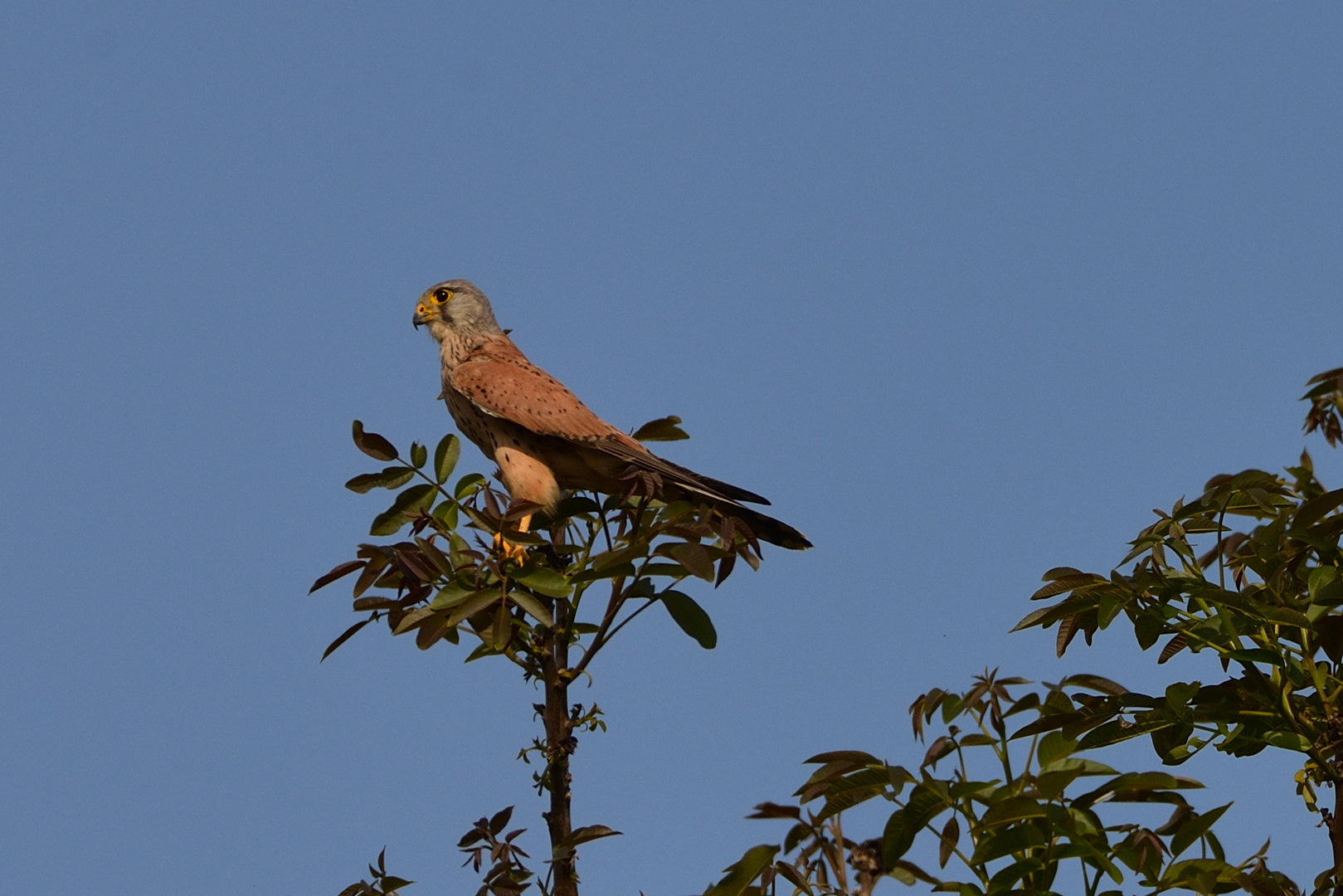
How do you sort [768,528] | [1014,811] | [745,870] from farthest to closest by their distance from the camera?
[768,528] < [745,870] < [1014,811]

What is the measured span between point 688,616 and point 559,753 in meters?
0.37

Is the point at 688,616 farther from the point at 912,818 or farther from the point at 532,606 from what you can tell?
the point at 912,818

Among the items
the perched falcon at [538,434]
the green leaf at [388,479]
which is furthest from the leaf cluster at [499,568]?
the perched falcon at [538,434]

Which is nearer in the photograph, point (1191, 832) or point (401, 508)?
point (1191, 832)

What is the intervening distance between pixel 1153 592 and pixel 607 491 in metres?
2.59

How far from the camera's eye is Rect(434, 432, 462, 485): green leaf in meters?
2.78

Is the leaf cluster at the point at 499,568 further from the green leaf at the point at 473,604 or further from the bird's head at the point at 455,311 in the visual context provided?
the bird's head at the point at 455,311

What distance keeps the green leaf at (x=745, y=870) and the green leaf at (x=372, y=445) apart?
3.73 feet

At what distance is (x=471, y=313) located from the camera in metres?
→ 5.48

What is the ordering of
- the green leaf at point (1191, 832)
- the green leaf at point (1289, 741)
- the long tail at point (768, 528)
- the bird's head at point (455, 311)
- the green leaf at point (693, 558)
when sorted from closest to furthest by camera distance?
the green leaf at point (1191, 832) → the green leaf at point (1289, 741) → the green leaf at point (693, 558) → the long tail at point (768, 528) → the bird's head at point (455, 311)

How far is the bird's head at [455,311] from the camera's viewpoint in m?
5.43

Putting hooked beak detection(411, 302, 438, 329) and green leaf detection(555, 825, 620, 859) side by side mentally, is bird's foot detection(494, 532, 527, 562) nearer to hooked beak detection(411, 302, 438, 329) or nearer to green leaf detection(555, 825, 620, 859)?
green leaf detection(555, 825, 620, 859)

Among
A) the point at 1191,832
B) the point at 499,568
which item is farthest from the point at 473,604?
the point at 1191,832

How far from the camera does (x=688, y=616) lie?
2.55 meters
